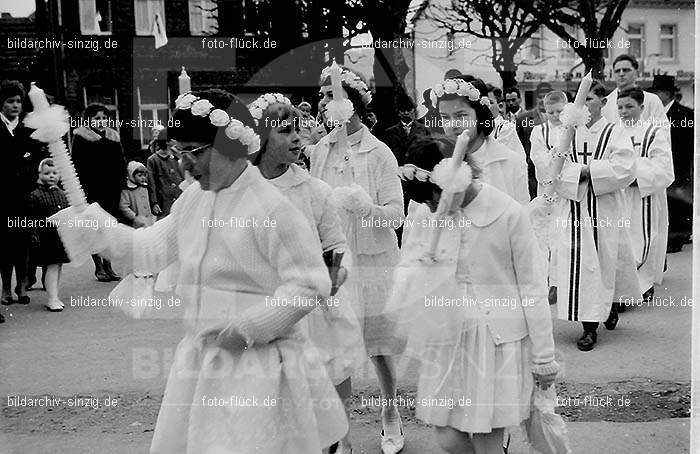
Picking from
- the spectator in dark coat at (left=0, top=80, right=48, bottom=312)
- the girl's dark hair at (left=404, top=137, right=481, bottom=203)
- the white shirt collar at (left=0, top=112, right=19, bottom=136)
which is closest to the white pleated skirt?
the girl's dark hair at (left=404, top=137, right=481, bottom=203)

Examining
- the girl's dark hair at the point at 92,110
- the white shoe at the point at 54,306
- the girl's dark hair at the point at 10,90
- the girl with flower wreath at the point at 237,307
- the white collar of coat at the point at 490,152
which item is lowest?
the white shoe at the point at 54,306

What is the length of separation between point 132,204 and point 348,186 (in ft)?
16.3

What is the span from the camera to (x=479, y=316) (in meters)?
3.30

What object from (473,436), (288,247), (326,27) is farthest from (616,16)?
(288,247)

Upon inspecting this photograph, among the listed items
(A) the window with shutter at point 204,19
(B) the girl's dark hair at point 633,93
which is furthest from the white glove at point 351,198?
(A) the window with shutter at point 204,19

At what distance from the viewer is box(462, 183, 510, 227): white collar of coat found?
131 inches

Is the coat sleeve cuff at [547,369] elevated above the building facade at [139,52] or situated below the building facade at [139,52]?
below

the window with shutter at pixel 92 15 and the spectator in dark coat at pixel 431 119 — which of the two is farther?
the window with shutter at pixel 92 15

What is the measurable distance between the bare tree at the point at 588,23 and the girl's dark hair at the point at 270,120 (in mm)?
2561

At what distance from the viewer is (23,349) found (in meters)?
6.14

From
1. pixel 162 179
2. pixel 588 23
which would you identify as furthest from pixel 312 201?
pixel 162 179

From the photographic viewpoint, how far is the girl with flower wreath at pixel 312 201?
3.85 m

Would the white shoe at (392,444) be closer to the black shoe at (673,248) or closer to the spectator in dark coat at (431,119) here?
the spectator in dark coat at (431,119)

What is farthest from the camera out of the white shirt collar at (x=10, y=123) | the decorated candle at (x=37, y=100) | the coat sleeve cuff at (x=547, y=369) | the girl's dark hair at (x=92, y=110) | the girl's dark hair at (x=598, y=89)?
the girl's dark hair at (x=92, y=110)
